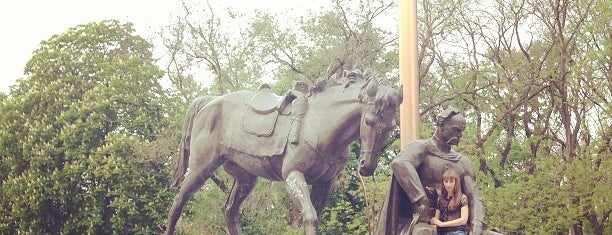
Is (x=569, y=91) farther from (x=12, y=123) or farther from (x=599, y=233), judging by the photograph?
(x=12, y=123)

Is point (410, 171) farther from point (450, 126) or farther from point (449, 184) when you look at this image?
point (450, 126)

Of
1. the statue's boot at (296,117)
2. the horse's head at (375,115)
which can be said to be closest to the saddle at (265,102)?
the statue's boot at (296,117)

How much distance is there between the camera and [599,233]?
66.0 ft

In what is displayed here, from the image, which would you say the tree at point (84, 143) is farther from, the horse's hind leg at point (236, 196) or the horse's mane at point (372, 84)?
the horse's mane at point (372, 84)

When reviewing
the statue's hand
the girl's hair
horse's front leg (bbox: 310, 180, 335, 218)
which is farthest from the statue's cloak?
horse's front leg (bbox: 310, 180, 335, 218)

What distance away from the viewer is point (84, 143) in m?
25.9

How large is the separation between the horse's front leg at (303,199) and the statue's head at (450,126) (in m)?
1.57

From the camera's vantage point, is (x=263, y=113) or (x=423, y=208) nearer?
(x=423, y=208)

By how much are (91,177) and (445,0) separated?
1151 centimetres

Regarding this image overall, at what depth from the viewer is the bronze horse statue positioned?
820 centimetres

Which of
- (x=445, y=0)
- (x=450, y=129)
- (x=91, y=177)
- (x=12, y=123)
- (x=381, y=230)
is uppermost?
(x=445, y=0)

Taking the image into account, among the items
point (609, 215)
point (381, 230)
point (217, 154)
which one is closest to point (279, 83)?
point (609, 215)

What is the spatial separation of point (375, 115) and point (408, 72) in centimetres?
216

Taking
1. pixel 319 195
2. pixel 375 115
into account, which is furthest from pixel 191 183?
pixel 375 115
